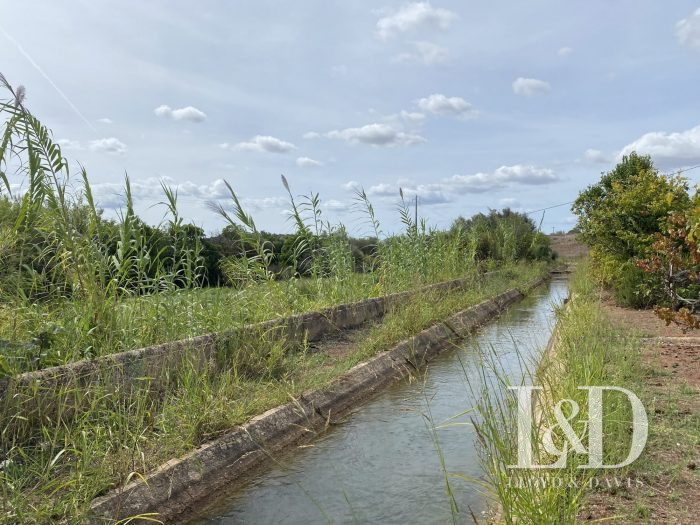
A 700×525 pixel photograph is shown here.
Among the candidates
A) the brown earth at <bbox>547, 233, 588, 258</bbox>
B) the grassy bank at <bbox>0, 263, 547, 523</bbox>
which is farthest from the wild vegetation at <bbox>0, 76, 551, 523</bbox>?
→ the brown earth at <bbox>547, 233, 588, 258</bbox>

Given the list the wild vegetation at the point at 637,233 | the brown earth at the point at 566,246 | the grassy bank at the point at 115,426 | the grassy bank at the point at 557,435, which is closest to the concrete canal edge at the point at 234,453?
the grassy bank at the point at 115,426

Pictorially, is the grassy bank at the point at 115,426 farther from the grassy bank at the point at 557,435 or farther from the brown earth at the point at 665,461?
the brown earth at the point at 665,461

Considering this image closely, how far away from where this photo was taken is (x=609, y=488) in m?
3.27

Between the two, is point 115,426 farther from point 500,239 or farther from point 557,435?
point 500,239

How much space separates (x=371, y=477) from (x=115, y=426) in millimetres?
1705

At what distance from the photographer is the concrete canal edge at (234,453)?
3422mm

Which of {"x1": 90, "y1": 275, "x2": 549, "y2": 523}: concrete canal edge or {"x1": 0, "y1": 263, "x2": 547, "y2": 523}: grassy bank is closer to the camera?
{"x1": 0, "y1": 263, "x2": 547, "y2": 523}: grassy bank

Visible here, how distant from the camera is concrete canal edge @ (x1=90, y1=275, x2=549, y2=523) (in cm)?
342

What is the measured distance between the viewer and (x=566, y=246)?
174 ft

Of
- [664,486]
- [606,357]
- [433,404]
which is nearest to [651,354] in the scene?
[606,357]

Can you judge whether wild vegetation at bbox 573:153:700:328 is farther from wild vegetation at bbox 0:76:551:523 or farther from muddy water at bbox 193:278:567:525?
muddy water at bbox 193:278:567:525

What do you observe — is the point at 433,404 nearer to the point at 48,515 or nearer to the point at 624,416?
the point at 624,416

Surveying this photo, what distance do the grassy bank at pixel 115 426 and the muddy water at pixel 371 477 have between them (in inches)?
20.4

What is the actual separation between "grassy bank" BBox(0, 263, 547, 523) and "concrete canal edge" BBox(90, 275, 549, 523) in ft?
0.31
